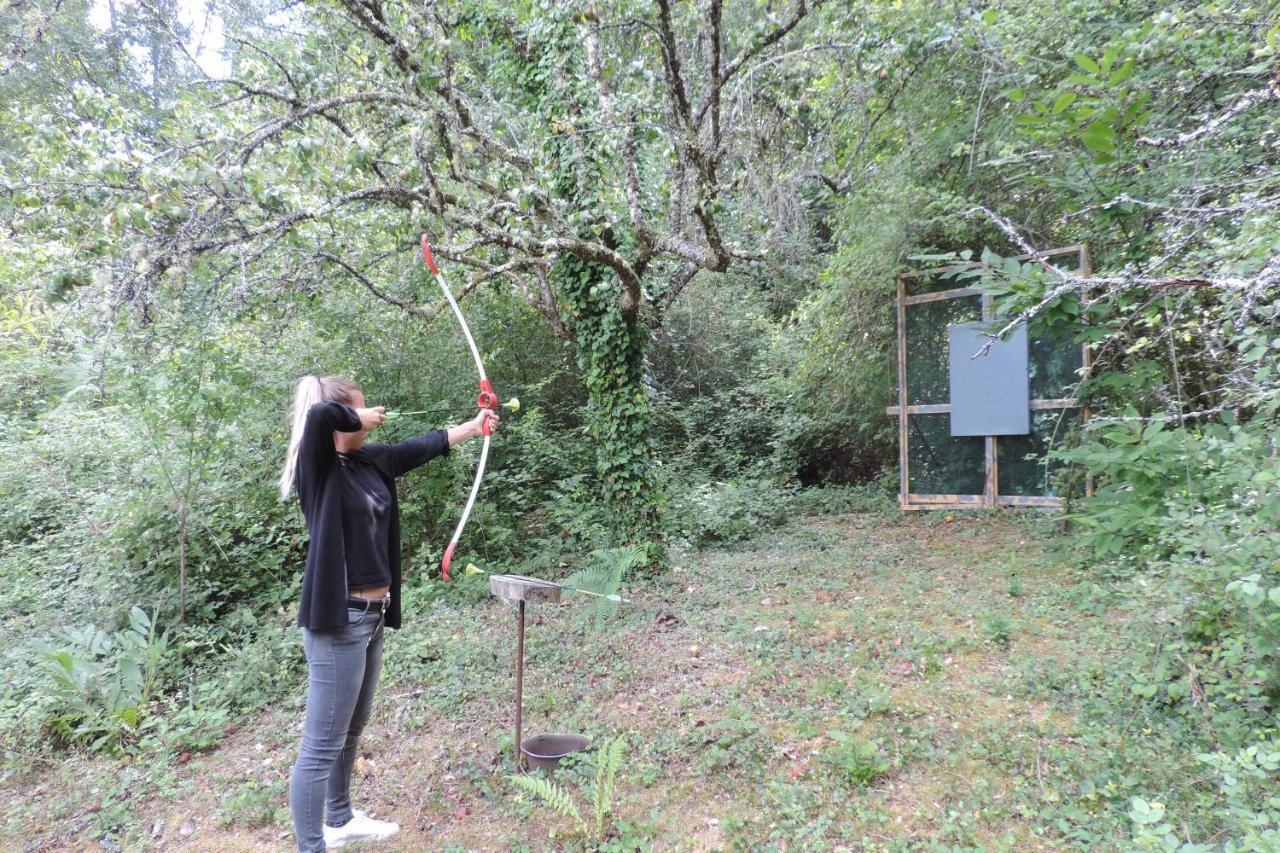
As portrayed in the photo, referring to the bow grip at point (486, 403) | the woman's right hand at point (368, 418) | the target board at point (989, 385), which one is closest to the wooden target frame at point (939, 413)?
the target board at point (989, 385)

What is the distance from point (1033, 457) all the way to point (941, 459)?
3.11 ft

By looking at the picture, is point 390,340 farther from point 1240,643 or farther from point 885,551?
point 1240,643

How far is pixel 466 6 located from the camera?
5.35m

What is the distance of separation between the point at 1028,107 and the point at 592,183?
3.34 meters

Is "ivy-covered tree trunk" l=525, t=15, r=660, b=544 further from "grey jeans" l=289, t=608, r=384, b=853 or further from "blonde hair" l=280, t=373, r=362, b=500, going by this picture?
"grey jeans" l=289, t=608, r=384, b=853

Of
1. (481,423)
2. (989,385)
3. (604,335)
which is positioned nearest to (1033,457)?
(989,385)

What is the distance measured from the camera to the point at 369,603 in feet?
7.49

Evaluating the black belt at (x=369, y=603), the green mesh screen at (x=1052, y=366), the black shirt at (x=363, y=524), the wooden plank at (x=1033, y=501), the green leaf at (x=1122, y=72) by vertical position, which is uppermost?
the green leaf at (x=1122, y=72)

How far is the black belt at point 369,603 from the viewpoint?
2.25 m

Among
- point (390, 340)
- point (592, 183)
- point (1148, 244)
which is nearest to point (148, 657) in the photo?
point (390, 340)

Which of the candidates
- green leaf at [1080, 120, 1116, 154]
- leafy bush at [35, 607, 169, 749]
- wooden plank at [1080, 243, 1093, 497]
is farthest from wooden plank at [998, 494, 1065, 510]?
leafy bush at [35, 607, 169, 749]

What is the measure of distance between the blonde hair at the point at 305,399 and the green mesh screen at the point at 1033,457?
5572 mm

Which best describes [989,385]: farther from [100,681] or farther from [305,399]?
Result: [100,681]

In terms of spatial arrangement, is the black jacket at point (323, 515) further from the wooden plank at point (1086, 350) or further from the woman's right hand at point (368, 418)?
the wooden plank at point (1086, 350)
